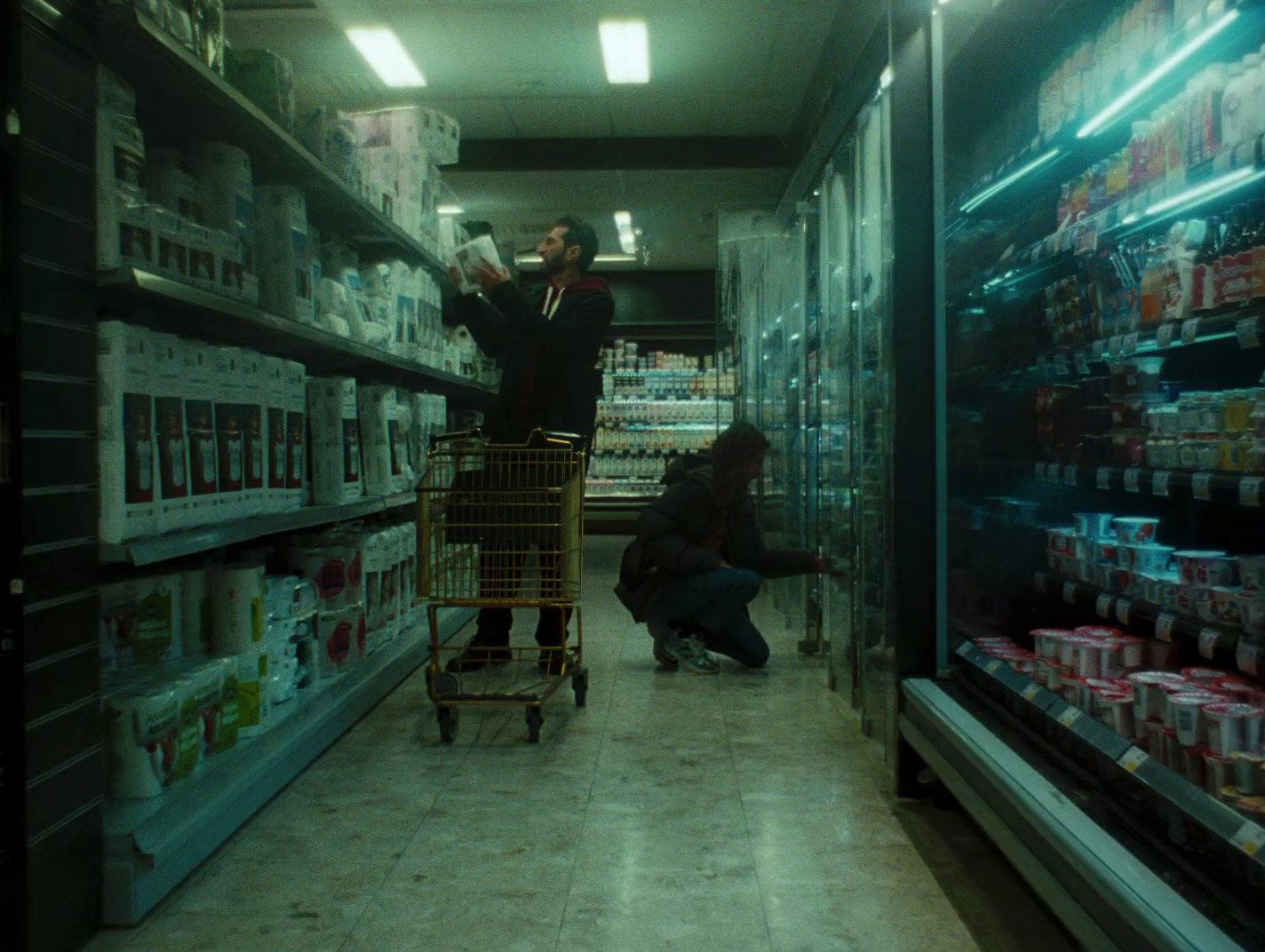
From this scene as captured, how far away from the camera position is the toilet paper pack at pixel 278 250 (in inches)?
132

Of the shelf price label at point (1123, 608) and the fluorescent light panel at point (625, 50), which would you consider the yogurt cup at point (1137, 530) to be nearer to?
the shelf price label at point (1123, 608)

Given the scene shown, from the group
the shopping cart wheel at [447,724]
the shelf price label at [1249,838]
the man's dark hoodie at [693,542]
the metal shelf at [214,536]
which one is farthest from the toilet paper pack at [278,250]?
the shelf price label at [1249,838]

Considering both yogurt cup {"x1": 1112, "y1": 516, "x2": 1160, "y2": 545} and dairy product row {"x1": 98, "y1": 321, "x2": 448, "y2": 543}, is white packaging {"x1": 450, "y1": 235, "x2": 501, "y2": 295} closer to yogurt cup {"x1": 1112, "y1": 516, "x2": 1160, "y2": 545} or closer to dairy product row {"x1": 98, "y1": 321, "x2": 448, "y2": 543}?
dairy product row {"x1": 98, "y1": 321, "x2": 448, "y2": 543}

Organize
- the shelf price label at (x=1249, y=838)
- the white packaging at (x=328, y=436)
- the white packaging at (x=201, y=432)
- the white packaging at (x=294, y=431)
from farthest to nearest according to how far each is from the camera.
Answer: the white packaging at (x=328, y=436)
the white packaging at (x=294, y=431)
the white packaging at (x=201, y=432)
the shelf price label at (x=1249, y=838)

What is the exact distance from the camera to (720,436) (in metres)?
4.59

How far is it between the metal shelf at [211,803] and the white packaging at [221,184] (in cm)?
129

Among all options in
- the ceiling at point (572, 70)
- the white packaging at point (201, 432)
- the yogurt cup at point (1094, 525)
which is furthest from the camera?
the ceiling at point (572, 70)

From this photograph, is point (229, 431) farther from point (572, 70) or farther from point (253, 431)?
point (572, 70)

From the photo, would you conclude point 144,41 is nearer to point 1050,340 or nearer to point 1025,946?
point 1025,946

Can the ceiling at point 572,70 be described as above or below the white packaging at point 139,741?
above

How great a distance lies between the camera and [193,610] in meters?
2.86

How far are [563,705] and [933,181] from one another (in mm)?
2277

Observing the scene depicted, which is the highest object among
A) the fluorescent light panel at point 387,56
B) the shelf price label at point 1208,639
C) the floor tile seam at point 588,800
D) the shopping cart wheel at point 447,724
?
the fluorescent light panel at point 387,56

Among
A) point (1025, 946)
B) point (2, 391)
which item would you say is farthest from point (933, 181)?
point (2, 391)
